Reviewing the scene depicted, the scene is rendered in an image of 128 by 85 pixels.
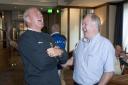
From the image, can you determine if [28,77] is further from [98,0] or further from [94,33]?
[98,0]

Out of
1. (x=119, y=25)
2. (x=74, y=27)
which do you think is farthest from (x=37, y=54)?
(x=74, y=27)

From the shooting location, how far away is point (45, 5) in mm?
15672

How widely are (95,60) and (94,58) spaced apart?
18mm

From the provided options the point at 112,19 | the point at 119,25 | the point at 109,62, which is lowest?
the point at 109,62

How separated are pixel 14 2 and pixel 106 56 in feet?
42.4

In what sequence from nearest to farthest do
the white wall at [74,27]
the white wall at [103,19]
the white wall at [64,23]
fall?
1. the white wall at [103,19]
2. the white wall at [64,23]
3. the white wall at [74,27]

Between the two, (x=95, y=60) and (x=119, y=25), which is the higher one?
(x=119, y=25)

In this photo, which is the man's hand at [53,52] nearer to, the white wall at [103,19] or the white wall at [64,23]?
the white wall at [103,19]

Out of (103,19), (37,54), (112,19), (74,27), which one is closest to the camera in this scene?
(37,54)

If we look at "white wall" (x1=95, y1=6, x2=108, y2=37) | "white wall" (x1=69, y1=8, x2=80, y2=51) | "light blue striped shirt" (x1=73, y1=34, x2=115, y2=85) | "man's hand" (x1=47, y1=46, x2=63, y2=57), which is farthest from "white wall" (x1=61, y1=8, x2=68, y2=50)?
"man's hand" (x1=47, y1=46, x2=63, y2=57)

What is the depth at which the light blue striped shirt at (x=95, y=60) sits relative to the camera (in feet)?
7.66

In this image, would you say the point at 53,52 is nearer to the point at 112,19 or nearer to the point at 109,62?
Answer: the point at 109,62

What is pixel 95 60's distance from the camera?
2344 millimetres

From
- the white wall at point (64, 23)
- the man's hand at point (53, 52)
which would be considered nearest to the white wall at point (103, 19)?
the white wall at point (64, 23)
